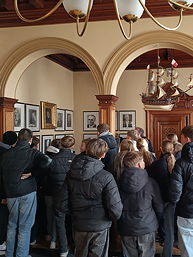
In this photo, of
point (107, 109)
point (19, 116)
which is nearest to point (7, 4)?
point (19, 116)

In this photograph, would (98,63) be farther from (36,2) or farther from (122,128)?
(122,128)

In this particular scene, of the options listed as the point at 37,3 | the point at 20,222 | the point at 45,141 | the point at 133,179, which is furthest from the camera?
the point at 45,141

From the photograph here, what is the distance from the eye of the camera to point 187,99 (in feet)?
29.1

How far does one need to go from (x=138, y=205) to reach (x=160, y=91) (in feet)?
13.5

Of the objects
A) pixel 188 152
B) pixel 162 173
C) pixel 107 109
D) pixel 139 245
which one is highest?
pixel 107 109

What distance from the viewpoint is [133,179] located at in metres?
3.02

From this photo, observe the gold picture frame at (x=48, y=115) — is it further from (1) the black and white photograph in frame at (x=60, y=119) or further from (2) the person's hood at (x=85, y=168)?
(2) the person's hood at (x=85, y=168)

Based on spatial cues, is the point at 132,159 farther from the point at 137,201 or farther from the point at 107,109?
the point at 107,109

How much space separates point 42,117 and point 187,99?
3.93m

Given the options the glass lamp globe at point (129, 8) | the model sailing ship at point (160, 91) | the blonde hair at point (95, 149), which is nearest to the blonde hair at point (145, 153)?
the blonde hair at point (95, 149)

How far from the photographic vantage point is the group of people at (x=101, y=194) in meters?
2.93

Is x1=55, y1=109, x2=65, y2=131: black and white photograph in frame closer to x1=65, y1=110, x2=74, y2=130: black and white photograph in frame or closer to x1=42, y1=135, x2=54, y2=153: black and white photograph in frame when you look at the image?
x1=65, y1=110, x2=74, y2=130: black and white photograph in frame

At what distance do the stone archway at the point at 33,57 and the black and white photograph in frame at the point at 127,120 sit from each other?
3.48 metres

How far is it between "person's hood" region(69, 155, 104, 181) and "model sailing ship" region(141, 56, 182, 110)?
13.1 ft
